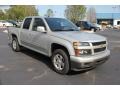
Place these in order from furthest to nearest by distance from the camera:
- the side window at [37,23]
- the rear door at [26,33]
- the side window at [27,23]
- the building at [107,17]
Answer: the building at [107,17] → the side window at [27,23] → the rear door at [26,33] → the side window at [37,23]

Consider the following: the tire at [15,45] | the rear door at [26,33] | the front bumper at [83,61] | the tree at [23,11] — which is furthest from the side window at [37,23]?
the tree at [23,11]

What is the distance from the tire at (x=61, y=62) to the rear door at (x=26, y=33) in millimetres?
2003

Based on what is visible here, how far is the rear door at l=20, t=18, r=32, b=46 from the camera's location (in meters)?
8.36

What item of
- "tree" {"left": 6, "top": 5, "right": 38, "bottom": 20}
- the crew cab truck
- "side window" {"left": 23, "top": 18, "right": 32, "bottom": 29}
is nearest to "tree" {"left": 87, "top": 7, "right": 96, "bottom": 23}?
"tree" {"left": 6, "top": 5, "right": 38, "bottom": 20}

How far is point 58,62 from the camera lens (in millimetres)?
6566

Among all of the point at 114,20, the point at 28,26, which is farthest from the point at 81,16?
the point at 28,26

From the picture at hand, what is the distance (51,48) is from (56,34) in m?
0.52

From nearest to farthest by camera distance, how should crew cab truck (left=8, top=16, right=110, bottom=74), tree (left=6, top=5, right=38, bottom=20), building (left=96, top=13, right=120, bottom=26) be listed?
crew cab truck (left=8, top=16, right=110, bottom=74)
tree (left=6, top=5, right=38, bottom=20)
building (left=96, top=13, right=120, bottom=26)

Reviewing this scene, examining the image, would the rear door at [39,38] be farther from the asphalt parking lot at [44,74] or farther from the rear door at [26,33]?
the asphalt parking lot at [44,74]

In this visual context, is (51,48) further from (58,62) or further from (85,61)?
(85,61)

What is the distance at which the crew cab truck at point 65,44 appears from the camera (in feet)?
19.3

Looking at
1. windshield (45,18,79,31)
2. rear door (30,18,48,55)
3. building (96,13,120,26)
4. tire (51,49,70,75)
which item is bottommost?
tire (51,49,70,75)

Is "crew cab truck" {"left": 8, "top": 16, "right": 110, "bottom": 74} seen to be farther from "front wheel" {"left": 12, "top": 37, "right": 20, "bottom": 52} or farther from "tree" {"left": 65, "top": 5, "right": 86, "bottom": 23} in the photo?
"tree" {"left": 65, "top": 5, "right": 86, "bottom": 23}
